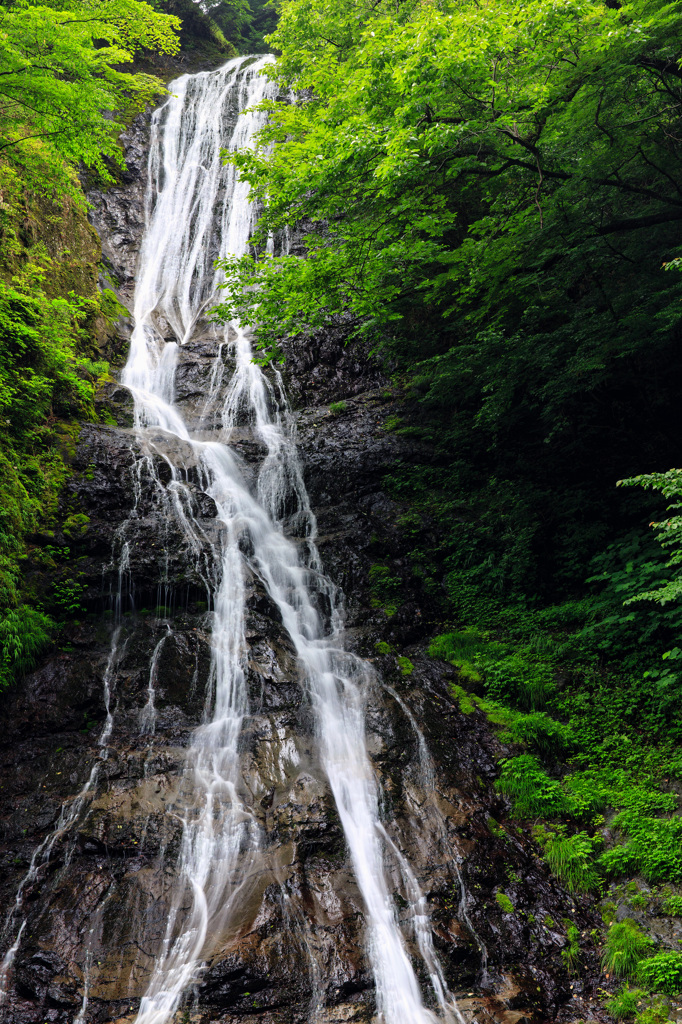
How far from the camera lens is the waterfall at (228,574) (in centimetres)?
457

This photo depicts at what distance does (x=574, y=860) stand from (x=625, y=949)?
756 mm

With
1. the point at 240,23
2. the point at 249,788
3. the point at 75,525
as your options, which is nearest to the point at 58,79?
the point at 75,525

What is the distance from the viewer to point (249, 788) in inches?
223

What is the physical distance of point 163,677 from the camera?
22.3 feet

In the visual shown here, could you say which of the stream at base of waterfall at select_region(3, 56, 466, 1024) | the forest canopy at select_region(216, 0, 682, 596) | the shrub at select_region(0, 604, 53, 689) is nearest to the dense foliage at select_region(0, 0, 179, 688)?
the shrub at select_region(0, 604, 53, 689)

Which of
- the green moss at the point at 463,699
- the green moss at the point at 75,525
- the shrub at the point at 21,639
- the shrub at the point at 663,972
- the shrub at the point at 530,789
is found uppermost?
the green moss at the point at 75,525

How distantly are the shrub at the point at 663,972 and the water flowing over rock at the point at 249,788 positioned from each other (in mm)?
599

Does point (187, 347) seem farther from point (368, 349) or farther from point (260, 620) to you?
point (260, 620)

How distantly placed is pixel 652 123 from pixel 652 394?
3.89 m

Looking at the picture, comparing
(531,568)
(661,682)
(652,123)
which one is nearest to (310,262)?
(652,123)

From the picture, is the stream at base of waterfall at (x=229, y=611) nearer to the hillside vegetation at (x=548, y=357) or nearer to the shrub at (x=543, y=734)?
the shrub at (x=543, y=734)

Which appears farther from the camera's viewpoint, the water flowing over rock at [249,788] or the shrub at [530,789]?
the shrub at [530,789]

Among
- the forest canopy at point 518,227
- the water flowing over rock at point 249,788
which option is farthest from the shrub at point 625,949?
the forest canopy at point 518,227

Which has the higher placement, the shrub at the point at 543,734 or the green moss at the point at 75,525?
the green moss at the point at 75,525
